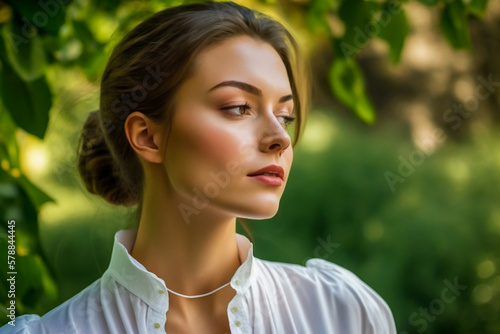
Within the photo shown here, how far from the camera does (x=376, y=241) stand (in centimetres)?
191

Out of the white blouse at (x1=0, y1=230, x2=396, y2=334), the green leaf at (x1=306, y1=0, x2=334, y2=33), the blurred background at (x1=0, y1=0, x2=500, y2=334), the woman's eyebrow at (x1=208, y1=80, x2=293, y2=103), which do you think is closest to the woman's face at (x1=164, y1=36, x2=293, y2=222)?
the woman's eyebrow at (x1=208, y1=80, x2=293, y2=103)

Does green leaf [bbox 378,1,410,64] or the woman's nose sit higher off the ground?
green leaf [bbox 378,1,410,64]

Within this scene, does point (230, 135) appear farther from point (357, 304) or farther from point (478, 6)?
point (478, 6)

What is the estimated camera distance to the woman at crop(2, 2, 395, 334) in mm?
763

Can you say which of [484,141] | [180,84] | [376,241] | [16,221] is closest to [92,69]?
[16,221]

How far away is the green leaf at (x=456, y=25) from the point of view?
3.48ft

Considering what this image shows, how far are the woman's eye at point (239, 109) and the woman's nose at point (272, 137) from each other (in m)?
0.03

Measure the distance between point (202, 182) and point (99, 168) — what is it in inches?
8.9

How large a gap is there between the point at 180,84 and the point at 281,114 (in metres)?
0.13

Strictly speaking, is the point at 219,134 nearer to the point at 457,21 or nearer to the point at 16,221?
the point at 16,221

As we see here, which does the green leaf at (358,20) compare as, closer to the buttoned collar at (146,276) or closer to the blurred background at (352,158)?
the blurred background at (352,158)

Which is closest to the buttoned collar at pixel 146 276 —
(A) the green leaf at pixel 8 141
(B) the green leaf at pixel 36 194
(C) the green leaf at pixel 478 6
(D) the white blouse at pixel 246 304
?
(D) the white blouse at pixel 246 304

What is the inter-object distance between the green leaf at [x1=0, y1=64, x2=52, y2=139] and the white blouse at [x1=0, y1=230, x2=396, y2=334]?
8.3 inches

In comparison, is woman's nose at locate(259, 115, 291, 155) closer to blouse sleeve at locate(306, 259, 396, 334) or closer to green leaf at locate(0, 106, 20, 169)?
blouse sleeve at locate(306, 259, 396, 334)
